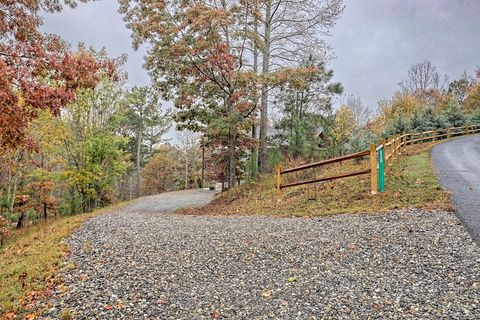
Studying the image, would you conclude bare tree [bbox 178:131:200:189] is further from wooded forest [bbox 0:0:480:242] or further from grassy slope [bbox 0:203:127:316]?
grassy slope [bbox 0:203:127:316]

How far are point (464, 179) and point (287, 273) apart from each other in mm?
7938

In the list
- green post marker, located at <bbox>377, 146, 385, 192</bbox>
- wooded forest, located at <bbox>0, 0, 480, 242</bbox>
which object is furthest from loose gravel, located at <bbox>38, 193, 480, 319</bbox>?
wooded forest, located at <bbox>0, 0, 480, 242</bbox>

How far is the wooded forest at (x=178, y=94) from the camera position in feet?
19.2

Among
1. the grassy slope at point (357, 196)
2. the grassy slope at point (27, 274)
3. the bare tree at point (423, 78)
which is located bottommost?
the grassy slope at point (27, 274)

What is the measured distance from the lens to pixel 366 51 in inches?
1283

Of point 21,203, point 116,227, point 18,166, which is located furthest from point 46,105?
point 21,203

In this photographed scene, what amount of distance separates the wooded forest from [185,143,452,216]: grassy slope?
3615mm

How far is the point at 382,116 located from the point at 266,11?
22.6 metres

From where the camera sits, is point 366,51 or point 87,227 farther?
point 366,51

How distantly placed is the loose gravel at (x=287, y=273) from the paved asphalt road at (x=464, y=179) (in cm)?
29

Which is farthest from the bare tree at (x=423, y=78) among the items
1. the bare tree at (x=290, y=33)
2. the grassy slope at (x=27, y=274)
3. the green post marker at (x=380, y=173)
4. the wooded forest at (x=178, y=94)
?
the grassy slope at (x=27, y=274)

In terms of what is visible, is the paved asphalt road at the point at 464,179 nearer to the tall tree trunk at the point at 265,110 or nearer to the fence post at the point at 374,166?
the fence post at the point at 374,166

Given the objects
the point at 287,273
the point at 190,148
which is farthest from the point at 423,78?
the point at 287,273

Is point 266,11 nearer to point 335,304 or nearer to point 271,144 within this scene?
point 271,144
